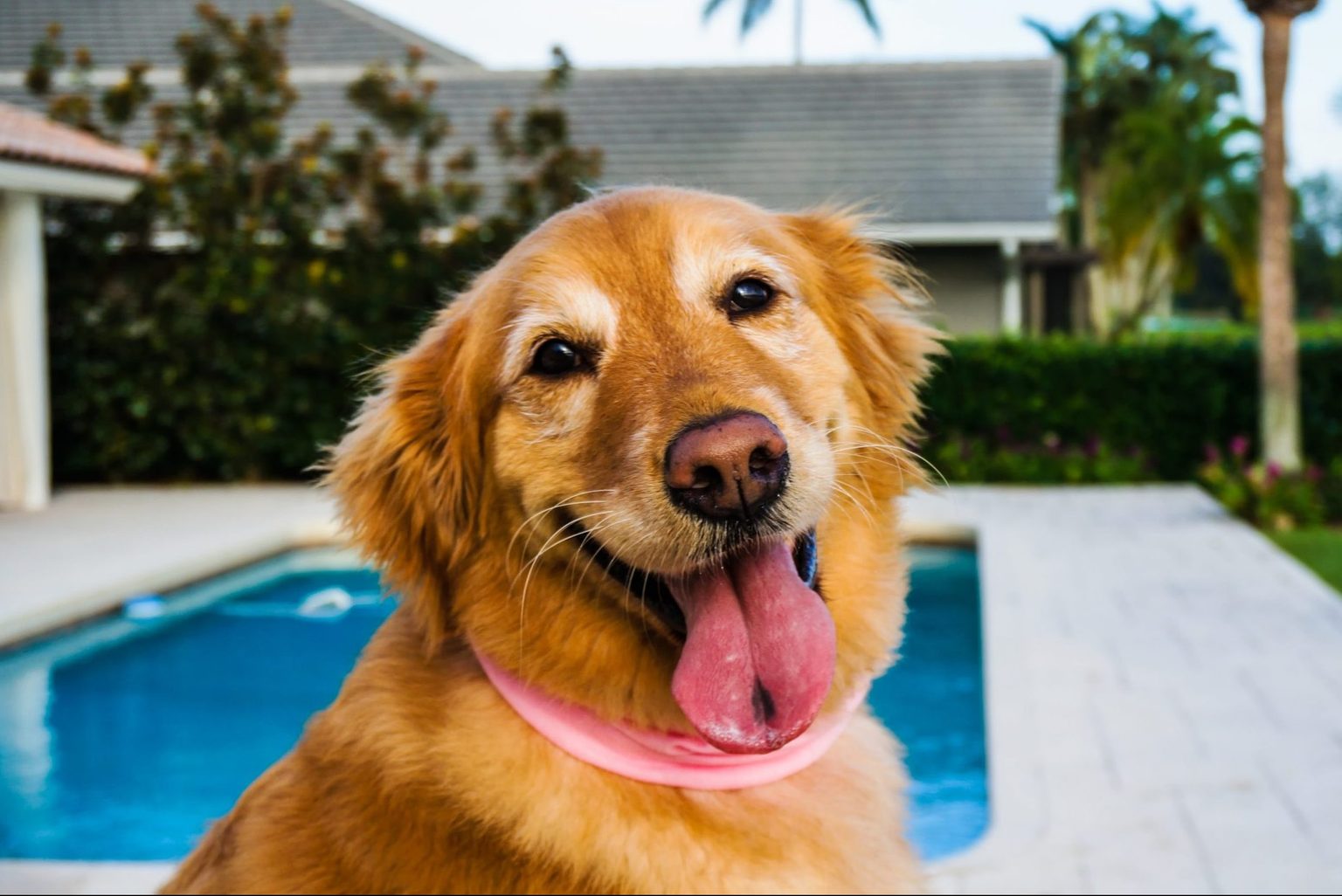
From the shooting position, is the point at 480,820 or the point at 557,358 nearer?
the point at 480,820

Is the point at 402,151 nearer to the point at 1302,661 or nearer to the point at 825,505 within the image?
the point at 1302,661

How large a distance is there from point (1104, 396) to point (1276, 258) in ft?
8.61

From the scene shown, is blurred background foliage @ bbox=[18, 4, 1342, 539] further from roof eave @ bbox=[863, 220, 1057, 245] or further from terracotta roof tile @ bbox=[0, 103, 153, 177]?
roof eave @ bbox=[863, 220, 1057, 245]

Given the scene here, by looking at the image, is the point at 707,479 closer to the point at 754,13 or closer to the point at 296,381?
the point at 296,381

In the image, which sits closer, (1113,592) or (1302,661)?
(1302,661)

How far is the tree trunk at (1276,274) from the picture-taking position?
36.3 feet

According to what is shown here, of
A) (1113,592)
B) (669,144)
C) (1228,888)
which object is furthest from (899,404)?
(669,144)

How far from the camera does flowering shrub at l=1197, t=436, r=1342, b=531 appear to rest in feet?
36.8

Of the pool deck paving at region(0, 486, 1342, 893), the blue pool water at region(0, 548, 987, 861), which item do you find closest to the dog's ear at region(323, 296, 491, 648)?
the pool deck paving at region(0, 486, 1342, 893)

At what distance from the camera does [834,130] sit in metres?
18.9

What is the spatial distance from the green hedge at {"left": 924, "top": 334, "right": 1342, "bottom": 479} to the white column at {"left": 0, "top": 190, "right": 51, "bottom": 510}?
8.69 metres

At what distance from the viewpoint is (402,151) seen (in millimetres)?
13883

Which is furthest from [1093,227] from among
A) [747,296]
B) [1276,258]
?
[747,296]

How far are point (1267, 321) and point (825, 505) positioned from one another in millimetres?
10910
